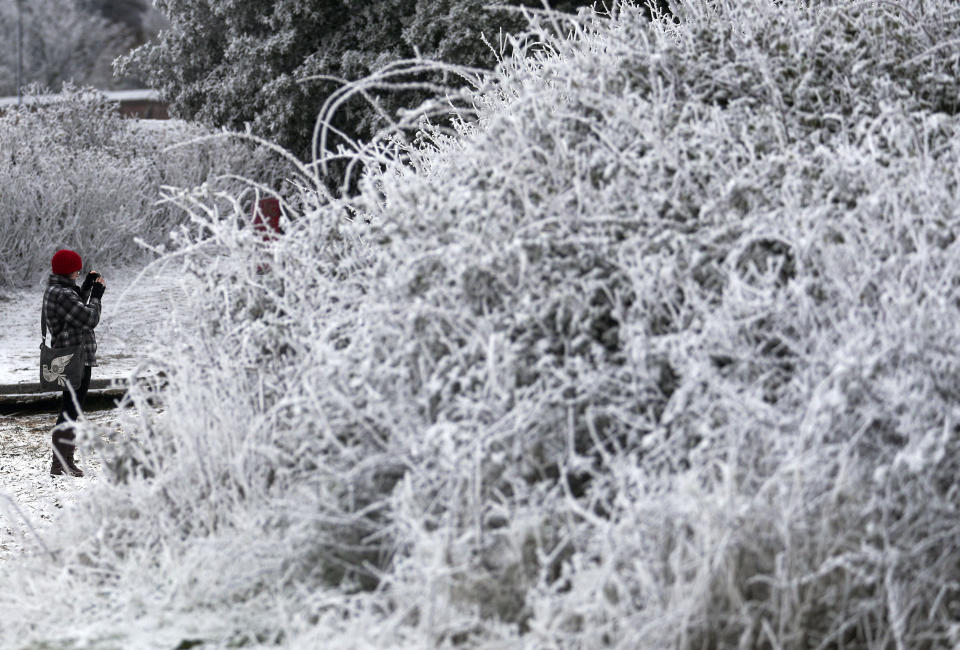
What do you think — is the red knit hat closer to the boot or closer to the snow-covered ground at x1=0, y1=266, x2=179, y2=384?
the boot

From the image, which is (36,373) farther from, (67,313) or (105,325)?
(67,313)

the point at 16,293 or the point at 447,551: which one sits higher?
the point at 447,551

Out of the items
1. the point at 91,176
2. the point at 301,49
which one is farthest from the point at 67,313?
the point at 301,49

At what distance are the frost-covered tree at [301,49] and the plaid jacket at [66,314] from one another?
481 centimetres

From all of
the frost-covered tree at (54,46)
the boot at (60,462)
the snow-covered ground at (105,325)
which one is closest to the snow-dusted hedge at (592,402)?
the boot at (60,462)

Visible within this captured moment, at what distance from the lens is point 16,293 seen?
12.3 meters

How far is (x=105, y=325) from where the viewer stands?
10.5 meters

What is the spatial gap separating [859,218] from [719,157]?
51cm

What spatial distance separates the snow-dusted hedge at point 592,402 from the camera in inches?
123

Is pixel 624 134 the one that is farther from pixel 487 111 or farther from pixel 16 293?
pixel 16 293

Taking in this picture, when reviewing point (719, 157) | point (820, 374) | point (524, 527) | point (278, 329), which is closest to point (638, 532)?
point (524, 527)

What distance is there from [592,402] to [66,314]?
16.4 ft

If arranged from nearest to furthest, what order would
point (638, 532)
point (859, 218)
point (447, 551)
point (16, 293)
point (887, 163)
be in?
point (638, 532), point (447, 551), point (859, 218), point (887, 163), point (16, 293)

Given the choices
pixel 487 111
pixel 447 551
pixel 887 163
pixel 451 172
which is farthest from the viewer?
pixel 487 111
